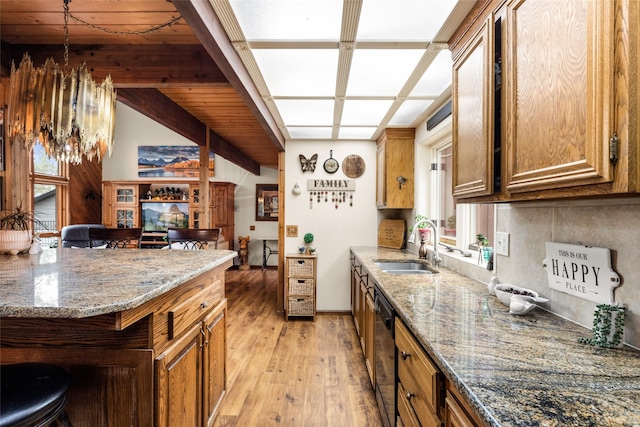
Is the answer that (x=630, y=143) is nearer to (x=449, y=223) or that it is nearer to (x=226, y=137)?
(x=449, y=223)

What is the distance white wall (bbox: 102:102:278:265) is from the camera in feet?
26.9

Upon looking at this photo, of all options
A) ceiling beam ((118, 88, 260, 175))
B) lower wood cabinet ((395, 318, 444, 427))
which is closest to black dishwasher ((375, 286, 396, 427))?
lower wood cabinet ((395, 318, 444, 427))

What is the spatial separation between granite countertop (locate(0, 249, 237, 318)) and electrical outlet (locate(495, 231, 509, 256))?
1540 mm

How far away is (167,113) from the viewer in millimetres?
→ 3385

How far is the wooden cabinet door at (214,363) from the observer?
1725 mm

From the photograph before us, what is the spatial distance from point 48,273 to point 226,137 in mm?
4021

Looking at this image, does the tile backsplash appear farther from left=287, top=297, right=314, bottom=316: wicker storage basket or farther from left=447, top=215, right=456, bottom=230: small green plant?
left=287, top=297, right=314, bottom=316: wicker storage basket

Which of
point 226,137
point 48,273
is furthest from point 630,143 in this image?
point 226,137

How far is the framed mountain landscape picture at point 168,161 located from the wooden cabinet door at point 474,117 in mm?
7752

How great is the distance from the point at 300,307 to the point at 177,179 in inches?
229

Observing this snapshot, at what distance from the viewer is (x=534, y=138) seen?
1.00m

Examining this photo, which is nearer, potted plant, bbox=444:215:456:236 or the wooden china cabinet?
potted plant, bbox=444:215:456:236

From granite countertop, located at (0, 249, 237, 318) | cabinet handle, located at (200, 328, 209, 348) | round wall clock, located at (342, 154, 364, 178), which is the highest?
round wall clock, located at (342, 154, 364, 178)

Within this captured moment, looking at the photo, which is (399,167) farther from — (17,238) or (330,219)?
(17,238)
